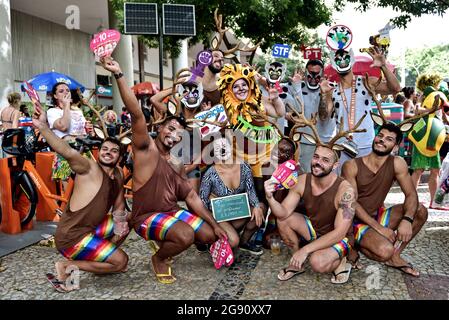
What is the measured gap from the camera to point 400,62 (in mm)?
63531

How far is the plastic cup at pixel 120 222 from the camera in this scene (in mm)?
3170

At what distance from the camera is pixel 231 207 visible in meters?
3.50

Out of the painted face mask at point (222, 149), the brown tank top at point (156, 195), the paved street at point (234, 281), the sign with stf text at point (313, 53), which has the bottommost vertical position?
the paved street at point (234, 281)

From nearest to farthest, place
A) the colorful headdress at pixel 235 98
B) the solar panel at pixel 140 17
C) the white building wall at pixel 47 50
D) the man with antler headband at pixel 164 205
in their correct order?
the man with antler headband at pixel 164 205 < the colorful headdress at pixel 235 98 < the solar panel at pixel 140 17 < the white building wall at pixel 47 50

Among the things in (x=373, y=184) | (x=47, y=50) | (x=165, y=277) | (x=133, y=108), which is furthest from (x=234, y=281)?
(x=47, y=50)

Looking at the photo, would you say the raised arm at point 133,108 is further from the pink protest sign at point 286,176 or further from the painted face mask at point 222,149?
the pink protest sign at point 286,176

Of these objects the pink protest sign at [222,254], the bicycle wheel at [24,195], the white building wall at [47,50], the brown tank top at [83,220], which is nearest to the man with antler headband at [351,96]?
the pink protest sign at [222,254]

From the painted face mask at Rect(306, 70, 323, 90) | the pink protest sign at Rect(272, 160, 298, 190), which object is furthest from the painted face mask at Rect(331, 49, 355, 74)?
the pink protest sign at Rect(272, 160, 298, 190)

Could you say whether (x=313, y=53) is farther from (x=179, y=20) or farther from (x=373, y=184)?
(x=373, y=184)

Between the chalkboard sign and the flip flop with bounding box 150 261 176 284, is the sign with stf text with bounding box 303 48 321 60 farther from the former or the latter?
the flip flop with bounding box 150 261 176 284

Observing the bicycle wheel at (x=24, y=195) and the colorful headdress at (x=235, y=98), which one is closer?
the colorful headdress at (x=235, y=98)

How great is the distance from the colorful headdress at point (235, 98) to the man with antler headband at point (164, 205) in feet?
2.57
